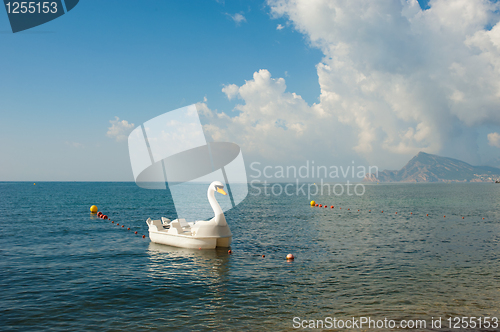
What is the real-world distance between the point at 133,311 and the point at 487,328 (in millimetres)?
14066

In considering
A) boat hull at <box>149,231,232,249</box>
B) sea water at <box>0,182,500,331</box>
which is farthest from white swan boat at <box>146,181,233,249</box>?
sea water at <box>0,182,500,331</box>

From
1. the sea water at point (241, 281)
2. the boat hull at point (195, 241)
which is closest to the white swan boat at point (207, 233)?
the boat hull at point (195, 241)

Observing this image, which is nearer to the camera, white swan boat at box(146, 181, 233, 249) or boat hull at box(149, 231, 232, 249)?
white swan boat at box(146, 181, 233, 249)

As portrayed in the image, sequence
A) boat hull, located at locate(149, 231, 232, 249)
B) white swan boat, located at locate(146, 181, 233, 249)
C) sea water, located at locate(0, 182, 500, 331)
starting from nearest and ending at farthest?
sea water, located at locate(0, 182, 500, 331)
white swan boat, located at locate(146, 181, 233, 249)
boat hull, located at locate(149, 231, 232, 249)

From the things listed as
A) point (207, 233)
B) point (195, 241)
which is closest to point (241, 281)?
point (207, 233)

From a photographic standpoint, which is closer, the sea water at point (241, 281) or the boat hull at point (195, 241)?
the sea water at point (241, 281)

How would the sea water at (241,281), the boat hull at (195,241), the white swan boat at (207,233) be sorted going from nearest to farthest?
the sea water at (241,281) < the white swan boat at (207,233) < the boat hull at (195,241)

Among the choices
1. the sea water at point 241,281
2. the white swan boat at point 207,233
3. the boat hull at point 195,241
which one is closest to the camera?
the sea water at point 241,281

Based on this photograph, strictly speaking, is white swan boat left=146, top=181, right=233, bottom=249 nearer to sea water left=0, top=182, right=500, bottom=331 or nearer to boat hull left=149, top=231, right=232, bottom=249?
boat hull left=149, top=231, right=232, bottom=249

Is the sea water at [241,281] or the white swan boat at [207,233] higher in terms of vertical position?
the white swan boat at [207,233]


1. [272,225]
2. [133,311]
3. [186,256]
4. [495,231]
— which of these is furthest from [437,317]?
[495,231]

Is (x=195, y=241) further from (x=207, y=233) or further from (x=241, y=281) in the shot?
(x=241, y=281)

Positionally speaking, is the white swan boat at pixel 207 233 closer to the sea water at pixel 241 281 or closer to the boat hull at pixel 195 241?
the boat hull at pixel 195 241

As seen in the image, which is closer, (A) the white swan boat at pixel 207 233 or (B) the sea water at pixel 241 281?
(B) the sea water at pixel 241 281
